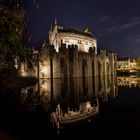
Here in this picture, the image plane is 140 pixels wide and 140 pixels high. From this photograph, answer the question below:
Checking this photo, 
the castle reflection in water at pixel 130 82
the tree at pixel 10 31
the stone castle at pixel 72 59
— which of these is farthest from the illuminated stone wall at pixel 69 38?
the tree at pixel 10 31

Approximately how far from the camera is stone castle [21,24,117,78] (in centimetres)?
5491

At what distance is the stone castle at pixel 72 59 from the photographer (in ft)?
180

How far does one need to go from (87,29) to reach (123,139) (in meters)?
87.8

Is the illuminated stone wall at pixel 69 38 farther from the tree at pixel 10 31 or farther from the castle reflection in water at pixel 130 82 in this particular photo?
the tree at pixel 10 31

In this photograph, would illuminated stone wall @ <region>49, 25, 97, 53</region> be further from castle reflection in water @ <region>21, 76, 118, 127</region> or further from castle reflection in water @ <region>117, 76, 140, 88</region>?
castle reflection in water @ <region>21, 76, 118, 127</region>

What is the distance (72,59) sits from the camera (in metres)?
58.9

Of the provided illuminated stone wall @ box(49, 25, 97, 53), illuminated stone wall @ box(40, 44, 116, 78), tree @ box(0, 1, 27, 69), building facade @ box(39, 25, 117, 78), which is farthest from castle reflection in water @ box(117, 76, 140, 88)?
tree @ box(0, 1, 27, 69)

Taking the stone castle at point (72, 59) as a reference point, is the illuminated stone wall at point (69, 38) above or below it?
above

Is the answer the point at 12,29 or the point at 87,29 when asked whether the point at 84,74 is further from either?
the point at 12,29

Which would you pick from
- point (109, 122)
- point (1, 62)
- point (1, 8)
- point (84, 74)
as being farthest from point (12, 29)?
point (84, 74)

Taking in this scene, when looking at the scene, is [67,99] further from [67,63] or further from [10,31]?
[67,63]

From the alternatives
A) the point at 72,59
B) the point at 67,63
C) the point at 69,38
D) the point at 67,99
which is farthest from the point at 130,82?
the point at 69,38

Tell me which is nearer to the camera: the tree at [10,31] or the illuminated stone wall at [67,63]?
the tree at [10,31]

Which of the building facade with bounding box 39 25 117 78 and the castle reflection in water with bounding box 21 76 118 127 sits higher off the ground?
the building facade with bounding box 39 25 117 78
